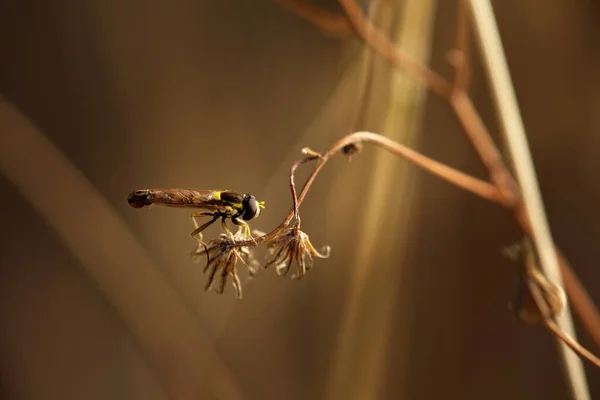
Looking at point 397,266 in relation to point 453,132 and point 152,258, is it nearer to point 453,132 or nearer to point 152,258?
point 453,132

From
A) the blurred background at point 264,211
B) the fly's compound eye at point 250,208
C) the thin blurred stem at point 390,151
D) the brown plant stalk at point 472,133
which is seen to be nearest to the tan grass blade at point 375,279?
the blurred background at point 264,211

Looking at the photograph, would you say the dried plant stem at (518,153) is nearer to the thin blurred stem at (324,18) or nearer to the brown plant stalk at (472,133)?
the brown plant stalk at (472,133)

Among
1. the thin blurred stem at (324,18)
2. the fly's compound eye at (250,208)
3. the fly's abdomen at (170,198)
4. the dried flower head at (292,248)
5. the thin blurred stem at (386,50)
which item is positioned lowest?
the dried flower head at (292,248)

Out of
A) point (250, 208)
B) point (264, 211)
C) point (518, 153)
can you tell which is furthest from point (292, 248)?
point (264, 211)

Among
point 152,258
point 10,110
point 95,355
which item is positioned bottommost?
point 95,355

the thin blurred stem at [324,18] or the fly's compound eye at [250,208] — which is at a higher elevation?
the thin blurred stem at [324,18]

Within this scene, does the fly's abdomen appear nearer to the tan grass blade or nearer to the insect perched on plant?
the insect perched on plant

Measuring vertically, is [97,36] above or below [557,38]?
above

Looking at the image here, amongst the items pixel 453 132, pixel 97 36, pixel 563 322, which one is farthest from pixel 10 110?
pixel 563 322
